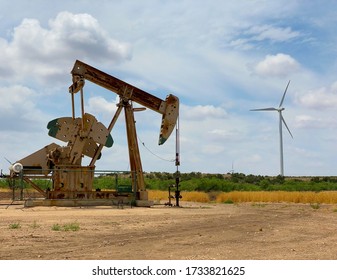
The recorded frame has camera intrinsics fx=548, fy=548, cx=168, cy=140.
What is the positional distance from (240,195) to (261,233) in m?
23.4

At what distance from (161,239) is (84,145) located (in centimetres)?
1208

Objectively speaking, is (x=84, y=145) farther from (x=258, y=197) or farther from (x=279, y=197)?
(x=279, y=197)

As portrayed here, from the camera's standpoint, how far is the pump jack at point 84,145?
889 inches

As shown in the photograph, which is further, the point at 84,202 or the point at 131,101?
the point at 131,101

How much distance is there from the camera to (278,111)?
2046 inches

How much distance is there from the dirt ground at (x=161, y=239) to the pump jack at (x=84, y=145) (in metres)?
4.70

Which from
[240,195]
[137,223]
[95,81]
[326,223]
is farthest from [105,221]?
[240,195]

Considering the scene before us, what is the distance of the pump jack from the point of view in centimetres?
2258

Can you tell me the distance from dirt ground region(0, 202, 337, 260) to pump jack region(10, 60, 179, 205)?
470 centimetres

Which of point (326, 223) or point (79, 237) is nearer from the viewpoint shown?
point (79, 237)

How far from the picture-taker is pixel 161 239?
11.7 m

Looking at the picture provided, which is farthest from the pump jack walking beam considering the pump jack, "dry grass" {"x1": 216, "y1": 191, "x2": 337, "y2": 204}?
"dry grass" {"x1": 216, "y1": 191, "x2": 337, "y2": 204}

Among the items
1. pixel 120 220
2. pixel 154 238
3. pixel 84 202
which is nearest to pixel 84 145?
pixel 84 202

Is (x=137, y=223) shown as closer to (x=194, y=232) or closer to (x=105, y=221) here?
(x=105, y=221)
